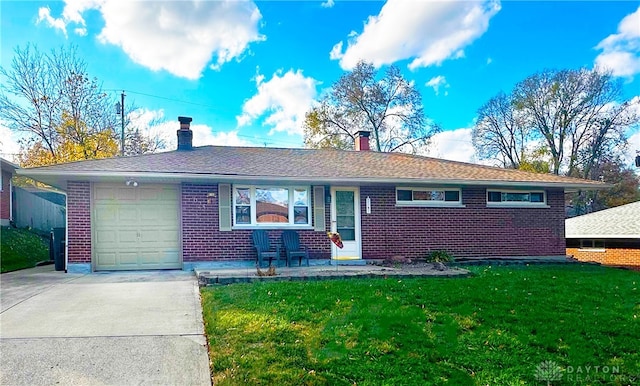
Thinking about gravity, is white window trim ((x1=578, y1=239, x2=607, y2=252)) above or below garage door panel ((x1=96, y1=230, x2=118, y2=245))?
below

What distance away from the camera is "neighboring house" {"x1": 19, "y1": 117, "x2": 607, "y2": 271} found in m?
9.58

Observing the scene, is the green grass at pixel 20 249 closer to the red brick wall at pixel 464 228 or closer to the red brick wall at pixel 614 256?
the red brick wall at pixel 464 228

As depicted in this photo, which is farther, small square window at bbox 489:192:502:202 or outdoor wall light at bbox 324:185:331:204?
small square window at bbox 489:192:502:202

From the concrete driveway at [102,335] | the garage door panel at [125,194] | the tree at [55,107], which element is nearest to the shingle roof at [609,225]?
the concrete driveway at [102,335]

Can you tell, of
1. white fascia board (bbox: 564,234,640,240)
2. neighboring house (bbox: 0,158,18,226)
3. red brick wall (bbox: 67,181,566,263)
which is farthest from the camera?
white fascia board (bbox: 564,234,640,240)

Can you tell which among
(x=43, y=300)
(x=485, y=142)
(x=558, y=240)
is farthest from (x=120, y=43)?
(x=485, y=142)

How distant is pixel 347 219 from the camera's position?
10859mm

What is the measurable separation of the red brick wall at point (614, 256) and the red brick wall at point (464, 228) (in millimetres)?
4193

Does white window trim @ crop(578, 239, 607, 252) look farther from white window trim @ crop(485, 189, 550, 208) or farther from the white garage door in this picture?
the white garage door

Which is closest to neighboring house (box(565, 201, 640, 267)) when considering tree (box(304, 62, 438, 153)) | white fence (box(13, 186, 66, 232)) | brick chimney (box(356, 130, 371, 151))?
brick chimney (box(356, 130, 371, 151))

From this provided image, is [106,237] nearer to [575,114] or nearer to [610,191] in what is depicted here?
[575,114]

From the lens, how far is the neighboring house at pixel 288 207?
958 cm

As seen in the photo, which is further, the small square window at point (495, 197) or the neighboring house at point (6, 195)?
the neighboring house at point (6, 195)

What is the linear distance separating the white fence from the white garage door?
8.48 meters
